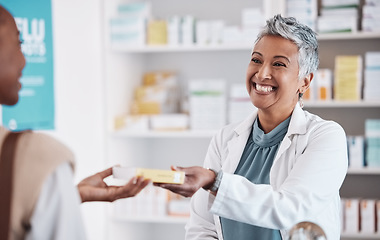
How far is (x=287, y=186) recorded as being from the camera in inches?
63.1

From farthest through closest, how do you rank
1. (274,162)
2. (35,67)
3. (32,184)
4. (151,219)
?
1. (151,219)
2. (35,67)
3. (274,162)
4. (32,184)

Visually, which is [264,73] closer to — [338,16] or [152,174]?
[152,174]

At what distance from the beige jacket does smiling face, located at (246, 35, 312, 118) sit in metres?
1.06

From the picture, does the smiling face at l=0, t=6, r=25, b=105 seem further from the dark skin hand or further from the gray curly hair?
the gray curly hair

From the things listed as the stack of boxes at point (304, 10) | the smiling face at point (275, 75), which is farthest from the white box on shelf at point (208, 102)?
the smiling face at point (275, 75)

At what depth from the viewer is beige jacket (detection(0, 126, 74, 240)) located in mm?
936

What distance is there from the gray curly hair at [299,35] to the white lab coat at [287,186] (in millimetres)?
171

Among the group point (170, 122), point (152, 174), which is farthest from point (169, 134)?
point (152, 174)

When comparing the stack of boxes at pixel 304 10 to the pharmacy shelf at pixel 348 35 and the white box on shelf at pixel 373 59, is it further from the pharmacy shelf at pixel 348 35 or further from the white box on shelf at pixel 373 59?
the white box on shelf at pixel 373 59

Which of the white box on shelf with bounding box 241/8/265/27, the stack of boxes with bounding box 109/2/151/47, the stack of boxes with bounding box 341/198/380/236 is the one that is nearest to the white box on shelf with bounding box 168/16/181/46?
the stack of boxes with bounding box 109/2/151/47

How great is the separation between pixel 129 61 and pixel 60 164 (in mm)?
2865

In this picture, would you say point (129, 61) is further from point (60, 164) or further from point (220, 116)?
point (60, 164)

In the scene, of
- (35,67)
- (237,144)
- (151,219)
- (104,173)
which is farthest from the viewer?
(151,219)

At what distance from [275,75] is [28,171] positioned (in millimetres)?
1124
